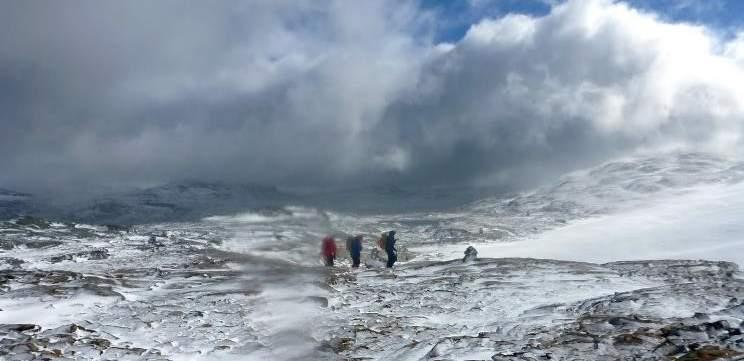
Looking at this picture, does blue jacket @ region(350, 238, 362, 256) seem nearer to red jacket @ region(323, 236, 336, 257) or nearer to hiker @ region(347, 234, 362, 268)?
hiker @ region(347, 234, 362, 268)

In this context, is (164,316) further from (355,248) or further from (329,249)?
(355,248)

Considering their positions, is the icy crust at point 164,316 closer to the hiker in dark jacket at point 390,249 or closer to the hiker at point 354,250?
the hiker at point 354,250

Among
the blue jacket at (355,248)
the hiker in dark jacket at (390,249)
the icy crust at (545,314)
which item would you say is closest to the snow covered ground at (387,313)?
the icy crust at (545,314)

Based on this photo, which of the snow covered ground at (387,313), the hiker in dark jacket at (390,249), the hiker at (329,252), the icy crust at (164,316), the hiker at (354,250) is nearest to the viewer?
the snow covered ground at (387,313)

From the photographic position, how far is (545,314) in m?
19.6

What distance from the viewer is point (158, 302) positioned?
2466cm

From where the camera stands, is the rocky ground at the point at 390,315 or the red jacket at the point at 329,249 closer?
the rocky ground at the point at 390,315

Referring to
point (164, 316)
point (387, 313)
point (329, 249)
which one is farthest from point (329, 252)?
point (164, 316)

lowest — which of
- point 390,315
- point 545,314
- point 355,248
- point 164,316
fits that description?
point 164,316

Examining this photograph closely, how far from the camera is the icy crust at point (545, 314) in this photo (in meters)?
15.0

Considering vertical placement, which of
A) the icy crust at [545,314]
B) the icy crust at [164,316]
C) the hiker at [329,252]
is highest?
the hiker at [329,252]

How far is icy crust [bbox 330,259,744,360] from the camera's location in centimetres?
1496

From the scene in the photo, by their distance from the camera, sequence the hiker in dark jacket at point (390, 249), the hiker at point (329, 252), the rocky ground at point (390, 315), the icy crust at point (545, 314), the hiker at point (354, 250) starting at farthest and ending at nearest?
the hiker at point (354, 250)
the hiker at point (329, 252)
the hiker in dark jacket at point (390, 249)
the rocky ground at point (390, 315)
the icy crust at point (545, 314)

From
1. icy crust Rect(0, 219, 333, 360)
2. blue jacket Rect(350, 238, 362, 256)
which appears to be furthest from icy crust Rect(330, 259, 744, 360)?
blue jacket Rect(350, 238, 362, 256)
